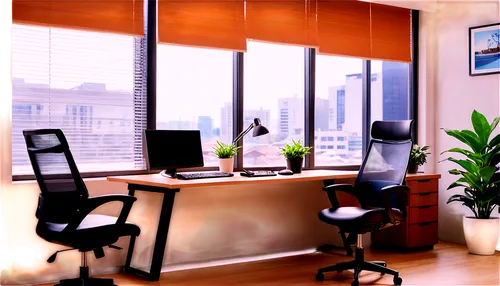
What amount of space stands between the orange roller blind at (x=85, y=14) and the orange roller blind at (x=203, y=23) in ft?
0.67

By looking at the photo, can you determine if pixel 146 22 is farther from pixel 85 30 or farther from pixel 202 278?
pixel 202 278

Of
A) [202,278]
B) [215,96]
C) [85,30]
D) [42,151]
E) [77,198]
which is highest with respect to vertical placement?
[85,30]

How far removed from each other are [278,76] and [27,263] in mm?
2643

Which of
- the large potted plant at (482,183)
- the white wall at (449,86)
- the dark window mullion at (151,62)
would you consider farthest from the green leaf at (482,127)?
the dark window mullion at (151,62)

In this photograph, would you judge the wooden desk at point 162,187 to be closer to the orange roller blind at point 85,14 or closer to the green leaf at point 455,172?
the orange roller blind at point 85,14

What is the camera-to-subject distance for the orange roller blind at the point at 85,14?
4.09m

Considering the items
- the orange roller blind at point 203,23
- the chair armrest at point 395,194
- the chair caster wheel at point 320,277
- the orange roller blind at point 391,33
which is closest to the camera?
the chair armrest at point 395,194

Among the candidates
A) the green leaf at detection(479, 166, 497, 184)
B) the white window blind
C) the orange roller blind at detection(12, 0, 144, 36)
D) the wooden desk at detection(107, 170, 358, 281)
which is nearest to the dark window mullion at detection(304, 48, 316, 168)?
the wooden desk at detection(107, 170, 358, 281)

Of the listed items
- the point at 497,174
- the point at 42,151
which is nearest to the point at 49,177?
the point at 42,151

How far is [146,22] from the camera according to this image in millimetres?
4699

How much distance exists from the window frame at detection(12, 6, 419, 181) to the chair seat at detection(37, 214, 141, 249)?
83 centimetres

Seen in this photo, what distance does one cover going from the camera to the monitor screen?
4.37 metres

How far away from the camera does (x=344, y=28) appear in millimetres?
5609

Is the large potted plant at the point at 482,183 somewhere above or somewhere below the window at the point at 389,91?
below
